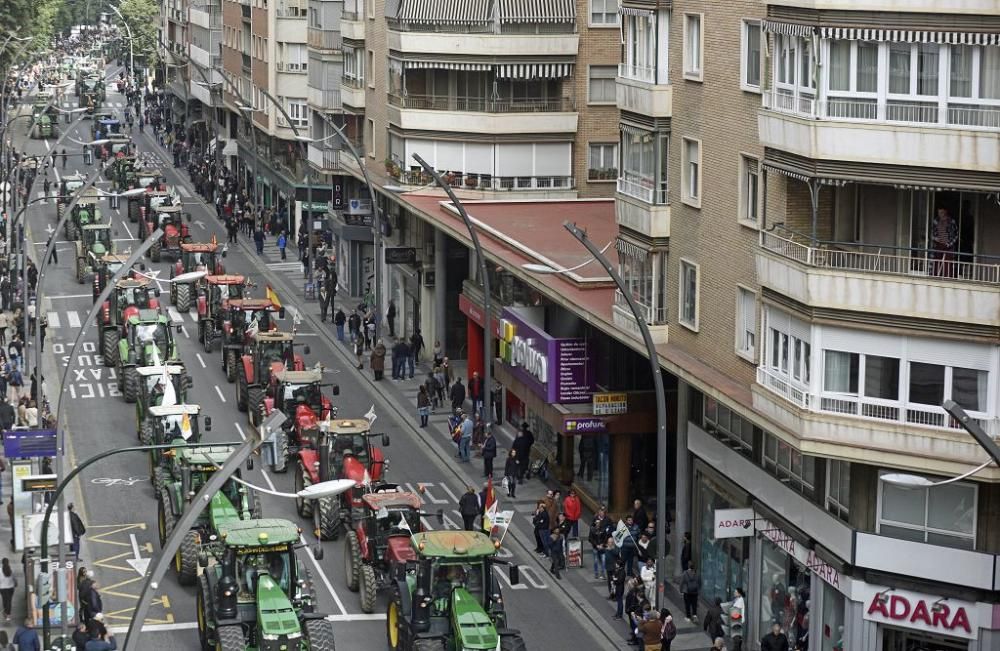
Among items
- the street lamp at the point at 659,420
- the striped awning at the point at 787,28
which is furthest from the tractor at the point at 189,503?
the striped awning at the point at 787,28

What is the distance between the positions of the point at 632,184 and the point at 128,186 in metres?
72.0

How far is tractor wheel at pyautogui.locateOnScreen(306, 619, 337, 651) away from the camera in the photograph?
36.6 metres

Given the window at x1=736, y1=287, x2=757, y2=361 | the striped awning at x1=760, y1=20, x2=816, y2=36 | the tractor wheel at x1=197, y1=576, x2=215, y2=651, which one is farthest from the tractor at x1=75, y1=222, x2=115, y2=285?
the striped awning at x1=760, y1=20, x2=816, y2=36

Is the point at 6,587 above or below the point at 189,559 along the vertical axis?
below

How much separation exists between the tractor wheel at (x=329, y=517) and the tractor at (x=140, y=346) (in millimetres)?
16307

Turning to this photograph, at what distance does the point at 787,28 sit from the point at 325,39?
52.1m

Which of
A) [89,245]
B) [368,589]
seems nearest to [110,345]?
[89,245]

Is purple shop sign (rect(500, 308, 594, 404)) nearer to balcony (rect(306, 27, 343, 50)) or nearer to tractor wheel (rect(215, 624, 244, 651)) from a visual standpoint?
tractor wheel (rect(215, 624, 244, 651))

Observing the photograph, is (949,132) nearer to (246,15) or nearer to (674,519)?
(674,519)

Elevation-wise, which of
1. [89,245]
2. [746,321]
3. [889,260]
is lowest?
[89,245]

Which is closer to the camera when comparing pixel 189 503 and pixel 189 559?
pixel 189 559

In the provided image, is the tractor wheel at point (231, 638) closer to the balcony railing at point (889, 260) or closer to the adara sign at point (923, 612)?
the adara sign at point (923, 612)

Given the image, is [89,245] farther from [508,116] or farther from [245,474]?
[245,474]

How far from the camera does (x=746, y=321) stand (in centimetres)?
4047
